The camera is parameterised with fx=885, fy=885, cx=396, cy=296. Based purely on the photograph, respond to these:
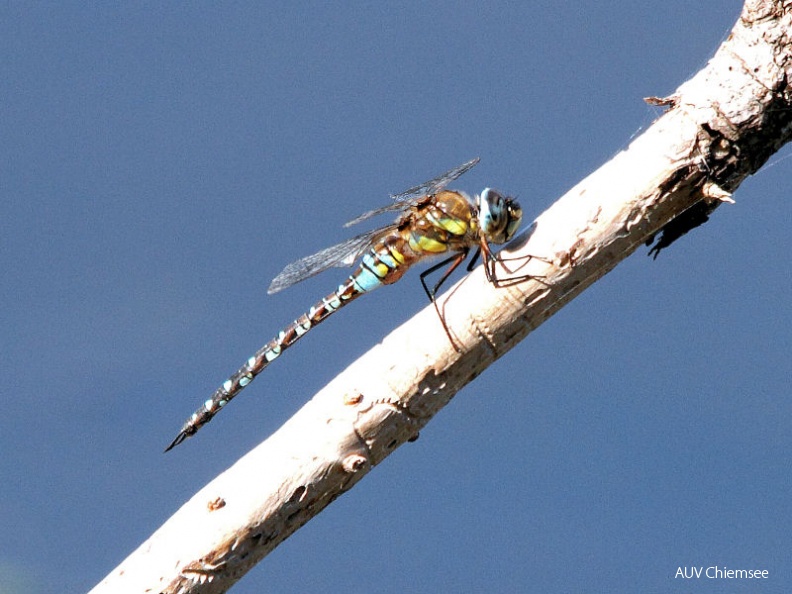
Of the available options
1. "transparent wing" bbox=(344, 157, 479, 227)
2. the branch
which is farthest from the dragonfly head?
the branch

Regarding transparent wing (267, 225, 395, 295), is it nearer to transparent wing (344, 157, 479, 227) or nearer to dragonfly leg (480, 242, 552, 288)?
transparent wing (344, 157, 479, 227)

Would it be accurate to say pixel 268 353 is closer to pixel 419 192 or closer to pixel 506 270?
pixel 419 192

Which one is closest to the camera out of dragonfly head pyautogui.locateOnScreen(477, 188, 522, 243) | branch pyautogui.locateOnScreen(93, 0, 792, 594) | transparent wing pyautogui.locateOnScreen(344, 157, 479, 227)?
branch pyautogui.locateOnScreen(93, 0, 792, 594)

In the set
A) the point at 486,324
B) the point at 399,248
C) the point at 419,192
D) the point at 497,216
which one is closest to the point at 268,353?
the point at 399,248

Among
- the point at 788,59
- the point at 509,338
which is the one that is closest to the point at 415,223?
the point at 509,338

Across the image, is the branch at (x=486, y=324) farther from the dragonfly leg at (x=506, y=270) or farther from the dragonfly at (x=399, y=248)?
the dragonfly at (x=399, y=248)

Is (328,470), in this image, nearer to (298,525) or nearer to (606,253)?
(298,525)
